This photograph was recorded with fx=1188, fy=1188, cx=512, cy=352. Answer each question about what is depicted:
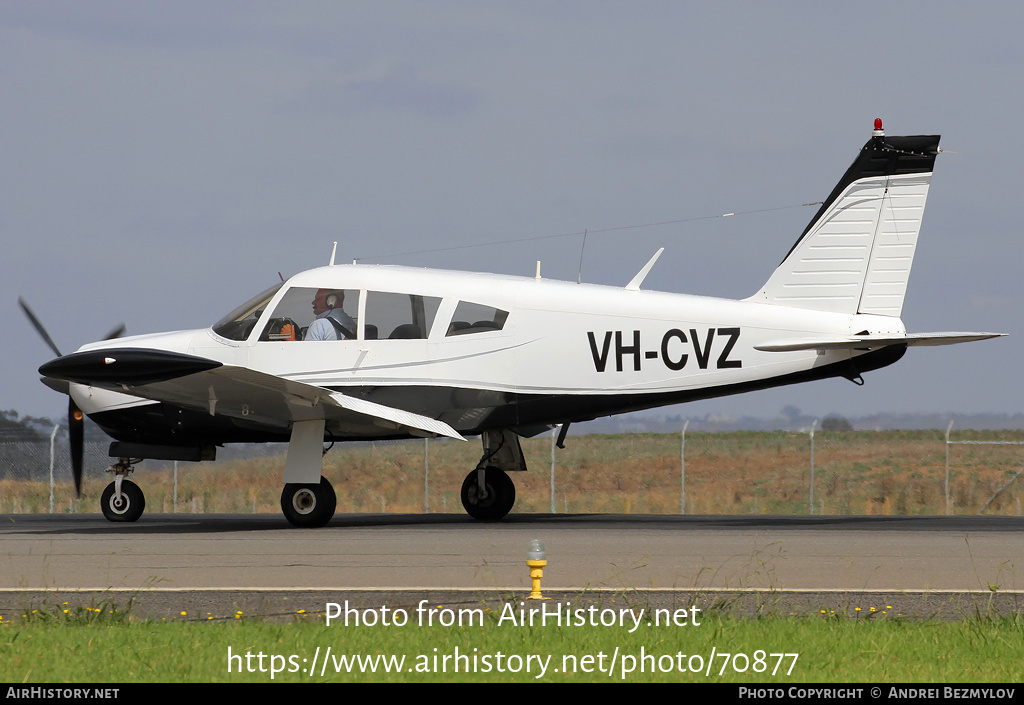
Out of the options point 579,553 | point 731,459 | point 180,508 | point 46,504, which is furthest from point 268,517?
point 731,459

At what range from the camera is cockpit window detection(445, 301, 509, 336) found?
15570mm

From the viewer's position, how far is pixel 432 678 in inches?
239

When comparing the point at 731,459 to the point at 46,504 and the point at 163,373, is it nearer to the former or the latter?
the point at 46,504

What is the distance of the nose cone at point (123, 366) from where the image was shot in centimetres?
1295

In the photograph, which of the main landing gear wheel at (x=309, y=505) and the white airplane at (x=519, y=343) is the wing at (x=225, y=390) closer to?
the white airplane at (x=519, y=343)

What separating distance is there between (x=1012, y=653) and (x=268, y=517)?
571 inches

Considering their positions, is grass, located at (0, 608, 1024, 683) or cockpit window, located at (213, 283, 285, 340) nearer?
grass, located at (0, 608, 1024, 683)

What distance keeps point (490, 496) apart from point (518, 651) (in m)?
10.6

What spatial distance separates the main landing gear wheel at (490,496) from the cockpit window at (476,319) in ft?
8.43

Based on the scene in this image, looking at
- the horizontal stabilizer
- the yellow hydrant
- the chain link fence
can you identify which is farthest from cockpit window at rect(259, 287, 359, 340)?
the yellow hydrant

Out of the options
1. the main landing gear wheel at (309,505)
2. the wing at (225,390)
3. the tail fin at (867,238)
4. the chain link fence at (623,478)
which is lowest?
the chain link fence at (623,478)

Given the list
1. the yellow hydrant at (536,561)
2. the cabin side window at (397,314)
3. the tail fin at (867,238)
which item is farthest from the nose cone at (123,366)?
the tail fin at (867,238)

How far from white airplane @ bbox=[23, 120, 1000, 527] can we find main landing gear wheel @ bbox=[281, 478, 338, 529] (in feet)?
0.06

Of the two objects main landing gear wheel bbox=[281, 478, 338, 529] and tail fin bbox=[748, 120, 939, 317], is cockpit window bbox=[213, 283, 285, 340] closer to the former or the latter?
main landing gear wheel bbox=[281, 478, 338, 529]
